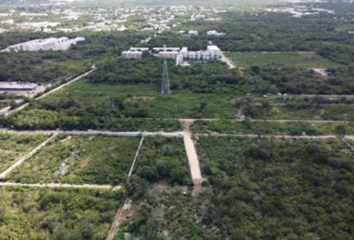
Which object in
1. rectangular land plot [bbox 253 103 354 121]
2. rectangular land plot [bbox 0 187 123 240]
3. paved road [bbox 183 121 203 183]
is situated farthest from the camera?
rectangular land plot [bbox 253 103 354 121]

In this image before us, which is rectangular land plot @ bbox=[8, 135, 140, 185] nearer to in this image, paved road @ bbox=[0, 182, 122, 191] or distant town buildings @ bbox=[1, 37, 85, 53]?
paved road @ bbox=[0, 182, 122, 191]

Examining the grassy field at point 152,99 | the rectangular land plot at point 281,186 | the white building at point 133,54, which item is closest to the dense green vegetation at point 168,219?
the rectangular land plot at point 281,186

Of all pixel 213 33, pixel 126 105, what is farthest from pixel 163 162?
pixel 213 33

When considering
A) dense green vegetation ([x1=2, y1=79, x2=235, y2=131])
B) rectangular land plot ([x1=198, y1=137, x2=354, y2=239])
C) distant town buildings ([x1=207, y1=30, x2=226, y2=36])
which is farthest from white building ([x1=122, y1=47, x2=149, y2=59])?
rectangular land plot ([x1=198, y1=137, x2=354, y2=239])

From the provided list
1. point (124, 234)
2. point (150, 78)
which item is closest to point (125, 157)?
point (124, 234)

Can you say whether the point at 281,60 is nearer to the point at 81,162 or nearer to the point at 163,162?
the point at 163,162

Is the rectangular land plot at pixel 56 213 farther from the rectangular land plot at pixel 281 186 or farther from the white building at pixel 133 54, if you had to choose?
the white building at pixel 133 54
